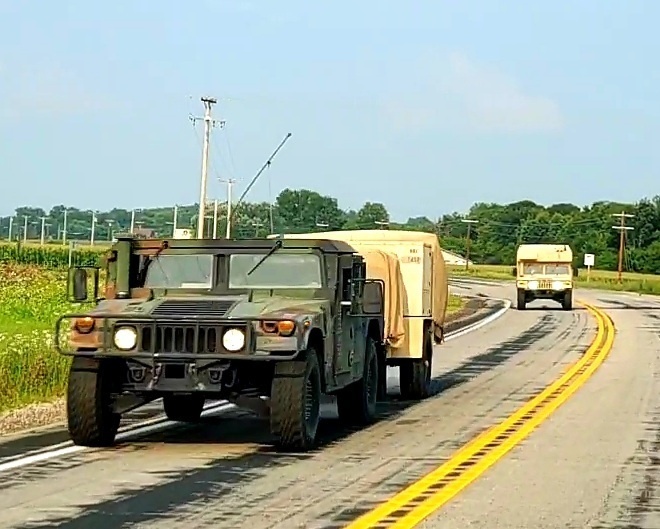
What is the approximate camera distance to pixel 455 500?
1021 cm

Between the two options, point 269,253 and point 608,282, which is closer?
point 269,253

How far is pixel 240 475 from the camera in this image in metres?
11.4

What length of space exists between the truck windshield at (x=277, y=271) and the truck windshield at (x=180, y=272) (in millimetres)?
263

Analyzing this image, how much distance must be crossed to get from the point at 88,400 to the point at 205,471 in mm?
1697

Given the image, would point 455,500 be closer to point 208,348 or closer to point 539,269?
point 208,348

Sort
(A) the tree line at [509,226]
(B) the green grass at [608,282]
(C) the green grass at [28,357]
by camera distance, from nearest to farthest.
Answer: (C) the green grass at [28,357], (B) the green grass at [608,282], (A) the tree line at [509,226]

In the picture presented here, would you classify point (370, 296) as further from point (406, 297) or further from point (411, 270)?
point (411, 270)

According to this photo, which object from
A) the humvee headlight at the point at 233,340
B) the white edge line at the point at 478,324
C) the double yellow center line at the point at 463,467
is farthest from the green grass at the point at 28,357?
the white edge line at the point at 478,324

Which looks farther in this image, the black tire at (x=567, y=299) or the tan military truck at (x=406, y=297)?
the black tire at (x=567, y=299)

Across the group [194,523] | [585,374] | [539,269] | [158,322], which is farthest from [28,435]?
[539,269]

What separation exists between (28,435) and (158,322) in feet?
7.77

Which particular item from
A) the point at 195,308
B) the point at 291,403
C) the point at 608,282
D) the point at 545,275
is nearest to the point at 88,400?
the point at 195,308

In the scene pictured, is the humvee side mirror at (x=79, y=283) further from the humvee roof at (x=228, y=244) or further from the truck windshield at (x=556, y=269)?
the truck windshield at (x=556, y=269)

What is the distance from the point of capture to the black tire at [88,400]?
1272 centimetres
